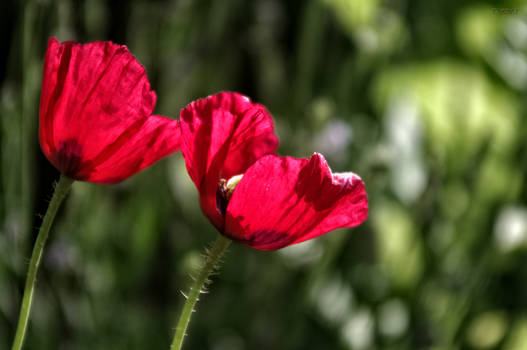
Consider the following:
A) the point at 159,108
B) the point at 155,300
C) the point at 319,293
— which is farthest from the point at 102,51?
the point at 155,300

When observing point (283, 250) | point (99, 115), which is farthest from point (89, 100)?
point (283, 250)

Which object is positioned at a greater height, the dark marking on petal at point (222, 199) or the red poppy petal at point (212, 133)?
the red poppy petal at point (212, 133)

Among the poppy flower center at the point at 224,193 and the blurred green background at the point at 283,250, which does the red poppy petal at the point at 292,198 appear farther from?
the blurred green background at the point at 283,250

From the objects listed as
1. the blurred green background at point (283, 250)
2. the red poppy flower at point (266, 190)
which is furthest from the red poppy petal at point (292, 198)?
the blurred green background at point (283, 250)

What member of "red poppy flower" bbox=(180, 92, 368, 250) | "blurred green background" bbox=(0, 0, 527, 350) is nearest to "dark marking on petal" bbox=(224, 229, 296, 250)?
"red poppy flower" bbox=(180, 92, 368, 250)

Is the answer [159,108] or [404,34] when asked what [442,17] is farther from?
[159,108]

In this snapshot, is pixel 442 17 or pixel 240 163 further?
pixel 442 17

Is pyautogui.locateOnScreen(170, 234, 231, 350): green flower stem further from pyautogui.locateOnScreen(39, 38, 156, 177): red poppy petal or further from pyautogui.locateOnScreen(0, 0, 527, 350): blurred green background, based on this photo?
pyautogui.locateOnScreen(0, 0, 527, 350): blurred green background
